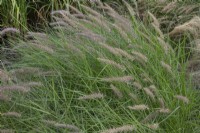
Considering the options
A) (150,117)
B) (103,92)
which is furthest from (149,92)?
(103,92)

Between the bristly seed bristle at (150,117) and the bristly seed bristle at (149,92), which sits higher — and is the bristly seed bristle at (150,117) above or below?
below

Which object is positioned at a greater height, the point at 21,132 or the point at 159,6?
the point at 159,6

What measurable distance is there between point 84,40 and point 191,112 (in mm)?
1040

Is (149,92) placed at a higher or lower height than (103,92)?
higher

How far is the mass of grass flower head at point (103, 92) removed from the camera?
237 cm

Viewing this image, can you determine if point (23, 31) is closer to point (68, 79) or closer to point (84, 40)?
point (84, 40)

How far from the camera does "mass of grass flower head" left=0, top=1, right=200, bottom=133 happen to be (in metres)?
2.37

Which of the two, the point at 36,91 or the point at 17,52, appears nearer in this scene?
the point at 36,91

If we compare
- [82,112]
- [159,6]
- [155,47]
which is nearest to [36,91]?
[82,112]

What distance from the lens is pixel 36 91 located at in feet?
8.87

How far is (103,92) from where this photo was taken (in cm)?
264

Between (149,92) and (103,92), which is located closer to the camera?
(149,92)

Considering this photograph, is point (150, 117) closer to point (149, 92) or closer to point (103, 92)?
point (149, 92)

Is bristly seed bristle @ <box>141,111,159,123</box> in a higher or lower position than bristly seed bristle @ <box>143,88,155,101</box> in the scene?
lower
